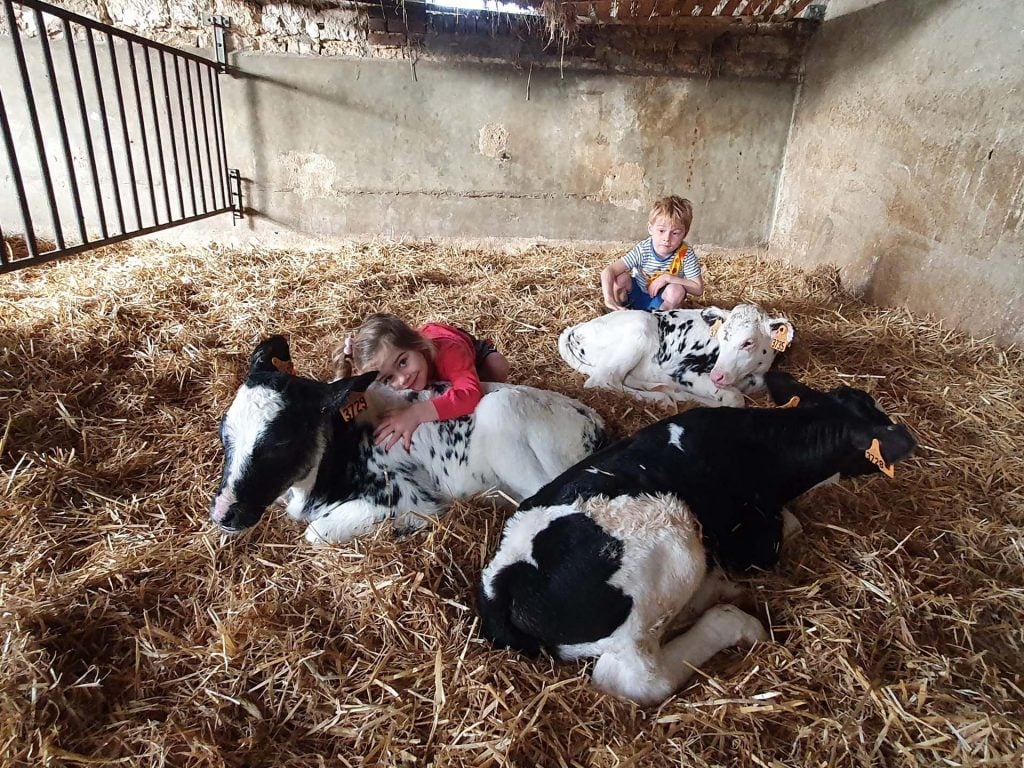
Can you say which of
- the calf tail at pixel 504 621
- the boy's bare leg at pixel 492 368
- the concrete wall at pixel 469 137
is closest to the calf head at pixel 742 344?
the boy's bare leg at pixel 492 368

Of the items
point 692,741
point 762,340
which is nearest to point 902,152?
point 762,340

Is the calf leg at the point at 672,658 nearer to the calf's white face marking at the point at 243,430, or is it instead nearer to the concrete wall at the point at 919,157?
the calf's white face marking at the point at 243,430

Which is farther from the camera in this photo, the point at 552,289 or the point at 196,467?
the point at 552,289

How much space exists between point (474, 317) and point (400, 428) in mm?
2649

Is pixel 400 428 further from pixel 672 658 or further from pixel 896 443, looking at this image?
pixel 896 443

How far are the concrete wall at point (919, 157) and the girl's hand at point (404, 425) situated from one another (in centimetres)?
454

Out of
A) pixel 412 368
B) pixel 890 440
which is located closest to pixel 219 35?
pixel 412 368

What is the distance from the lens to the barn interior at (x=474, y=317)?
173 cm

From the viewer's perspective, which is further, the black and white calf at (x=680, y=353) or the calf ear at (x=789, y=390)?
the black and white calf at (x=680, y=353)

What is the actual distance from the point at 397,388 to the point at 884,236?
5370 millimetres

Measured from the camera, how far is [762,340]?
391 centimetres

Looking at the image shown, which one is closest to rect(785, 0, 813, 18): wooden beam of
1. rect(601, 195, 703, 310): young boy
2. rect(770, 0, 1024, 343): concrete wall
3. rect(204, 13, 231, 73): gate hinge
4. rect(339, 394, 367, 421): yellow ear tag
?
rect(770, 0, 1024, 343): concrete wall

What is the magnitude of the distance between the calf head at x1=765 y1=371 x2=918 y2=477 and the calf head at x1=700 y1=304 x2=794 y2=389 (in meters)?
1.38

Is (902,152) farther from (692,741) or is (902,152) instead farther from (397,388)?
(692,741)
